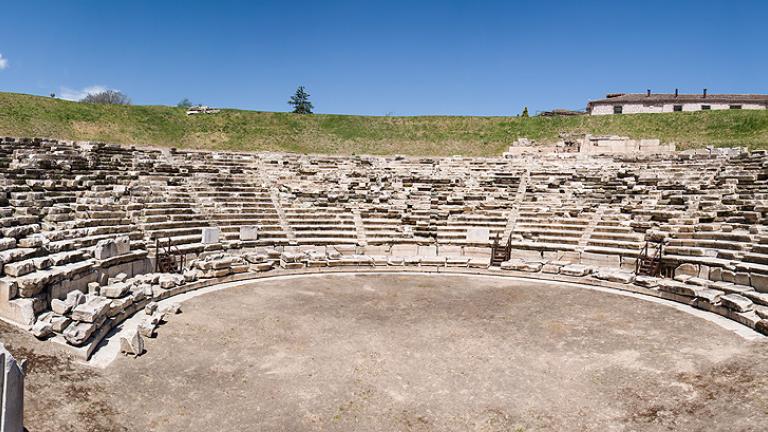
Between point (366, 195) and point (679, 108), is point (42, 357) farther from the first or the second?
point (679, 108)

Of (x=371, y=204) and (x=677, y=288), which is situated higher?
(x=371, y=204)

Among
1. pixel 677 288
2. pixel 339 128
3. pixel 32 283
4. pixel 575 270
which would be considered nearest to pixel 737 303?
pixel 677 288

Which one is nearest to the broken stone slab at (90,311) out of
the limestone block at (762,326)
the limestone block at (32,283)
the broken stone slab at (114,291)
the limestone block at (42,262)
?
the limestone block at (32,283)

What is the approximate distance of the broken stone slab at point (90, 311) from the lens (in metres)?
10.0

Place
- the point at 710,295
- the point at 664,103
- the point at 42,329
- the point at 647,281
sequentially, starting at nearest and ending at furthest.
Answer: the point at 42,329, the point at 710,295, the point at 647,281, the point at 664,103

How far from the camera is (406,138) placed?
144 ft

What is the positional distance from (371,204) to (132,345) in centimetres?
1534

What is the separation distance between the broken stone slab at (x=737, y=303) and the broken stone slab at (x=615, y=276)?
10.4 feet

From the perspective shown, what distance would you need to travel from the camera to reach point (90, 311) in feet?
33.1

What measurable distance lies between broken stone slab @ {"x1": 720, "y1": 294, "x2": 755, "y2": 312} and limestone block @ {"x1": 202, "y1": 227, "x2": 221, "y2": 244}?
1517 cm

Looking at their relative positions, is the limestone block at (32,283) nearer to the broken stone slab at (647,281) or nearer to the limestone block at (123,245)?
the limestone block at (123,245)

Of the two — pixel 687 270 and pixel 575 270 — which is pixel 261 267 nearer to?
pixel 575 270

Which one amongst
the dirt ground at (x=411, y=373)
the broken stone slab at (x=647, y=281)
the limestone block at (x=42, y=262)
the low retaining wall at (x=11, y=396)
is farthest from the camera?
the broken stone slab at (x=647, y=281)

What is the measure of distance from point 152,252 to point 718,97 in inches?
1866
